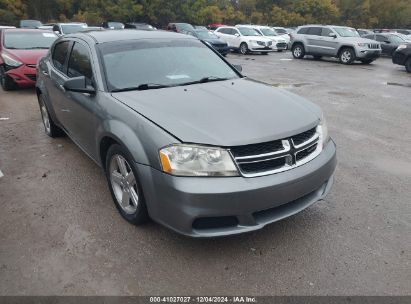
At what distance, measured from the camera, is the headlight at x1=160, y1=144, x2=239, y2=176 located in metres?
2.61

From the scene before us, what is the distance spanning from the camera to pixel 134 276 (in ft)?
8.87

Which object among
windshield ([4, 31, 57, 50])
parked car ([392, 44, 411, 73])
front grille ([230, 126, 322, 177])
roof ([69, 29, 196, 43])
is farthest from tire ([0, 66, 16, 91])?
parked car ([392, 44, 411, 73])

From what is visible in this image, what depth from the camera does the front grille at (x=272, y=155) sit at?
2.65 meters

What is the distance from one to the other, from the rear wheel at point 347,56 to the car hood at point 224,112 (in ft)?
49.8

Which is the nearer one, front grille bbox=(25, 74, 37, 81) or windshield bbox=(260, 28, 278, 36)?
front grille bbox=(25, 74, 37, 81)

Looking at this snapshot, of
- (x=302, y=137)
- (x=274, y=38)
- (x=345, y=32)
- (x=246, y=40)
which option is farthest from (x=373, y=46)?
(x=302, y=137)

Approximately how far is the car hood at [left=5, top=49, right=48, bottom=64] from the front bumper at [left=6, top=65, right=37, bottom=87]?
15 cm

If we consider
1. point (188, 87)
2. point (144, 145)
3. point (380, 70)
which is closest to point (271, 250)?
point (144, 145)

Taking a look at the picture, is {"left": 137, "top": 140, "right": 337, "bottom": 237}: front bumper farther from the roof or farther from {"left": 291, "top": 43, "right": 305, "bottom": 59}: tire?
{"left": 291, "top": 43, "right": 305, "bottom": 59}: tire

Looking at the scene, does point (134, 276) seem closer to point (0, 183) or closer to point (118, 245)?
point (118, 245)

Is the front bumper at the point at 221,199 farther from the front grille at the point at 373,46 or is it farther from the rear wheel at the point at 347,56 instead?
the front grille at the point at 373,46

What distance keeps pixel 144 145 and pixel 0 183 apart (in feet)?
7.78

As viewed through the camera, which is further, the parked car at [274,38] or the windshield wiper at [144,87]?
the parked car at [274,38]

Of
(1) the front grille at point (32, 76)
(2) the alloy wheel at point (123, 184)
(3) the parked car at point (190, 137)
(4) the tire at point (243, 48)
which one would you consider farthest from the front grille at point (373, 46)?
(2) the alloy wheel at point (123, 184)
